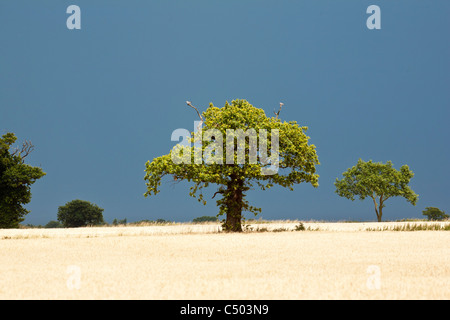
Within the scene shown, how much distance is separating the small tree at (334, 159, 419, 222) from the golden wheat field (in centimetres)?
3847

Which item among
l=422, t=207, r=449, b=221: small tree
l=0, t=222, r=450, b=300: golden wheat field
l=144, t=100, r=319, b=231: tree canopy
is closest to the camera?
l=0, t=222, r=450, b=300: golden wheat field

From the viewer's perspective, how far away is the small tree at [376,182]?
58.4 meters

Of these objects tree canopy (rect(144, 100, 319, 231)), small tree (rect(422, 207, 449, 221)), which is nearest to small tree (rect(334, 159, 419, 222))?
small tree (rect(422, 207, 449, 221))

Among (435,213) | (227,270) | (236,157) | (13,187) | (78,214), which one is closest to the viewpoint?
(227,270)

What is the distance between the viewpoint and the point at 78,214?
2266 inches

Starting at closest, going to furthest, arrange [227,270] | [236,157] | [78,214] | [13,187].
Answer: [227,270] < [236,157] < [13,187] < [78,214]

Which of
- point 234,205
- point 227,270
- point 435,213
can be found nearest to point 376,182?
point 435,213

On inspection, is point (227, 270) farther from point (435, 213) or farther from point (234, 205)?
point (435, 213)

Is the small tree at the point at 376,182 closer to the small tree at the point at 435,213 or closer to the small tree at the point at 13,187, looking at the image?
the small tree at the point at 435,213

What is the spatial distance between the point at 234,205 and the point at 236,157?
11.9 feet

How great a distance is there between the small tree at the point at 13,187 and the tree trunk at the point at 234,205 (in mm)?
22124

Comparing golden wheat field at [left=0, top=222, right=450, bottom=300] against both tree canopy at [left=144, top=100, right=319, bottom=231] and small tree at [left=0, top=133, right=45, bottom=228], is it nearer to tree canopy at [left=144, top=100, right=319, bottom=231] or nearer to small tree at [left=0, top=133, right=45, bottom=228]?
tree canopy at [left=144, top=100, right=319, bottom=231]

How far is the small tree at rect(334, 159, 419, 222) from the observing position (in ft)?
192
